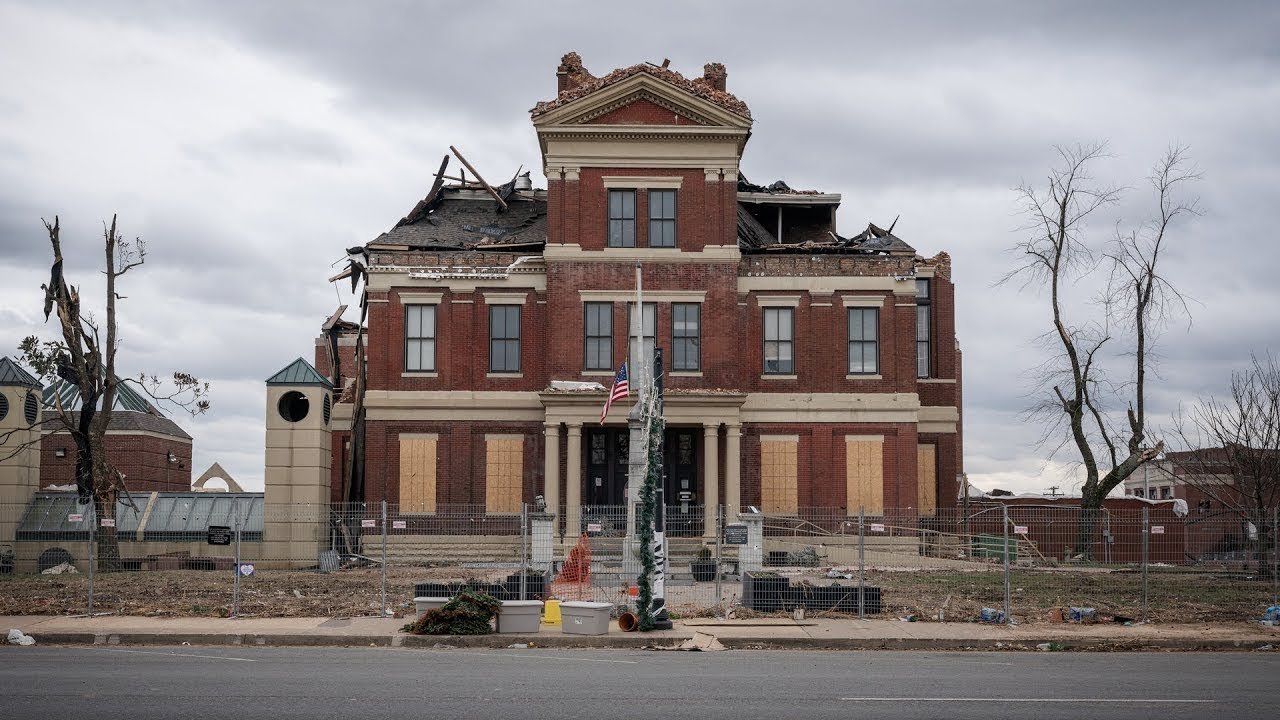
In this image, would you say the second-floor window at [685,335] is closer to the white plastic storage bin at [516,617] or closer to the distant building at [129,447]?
the white plastic storage bin at [516,617]

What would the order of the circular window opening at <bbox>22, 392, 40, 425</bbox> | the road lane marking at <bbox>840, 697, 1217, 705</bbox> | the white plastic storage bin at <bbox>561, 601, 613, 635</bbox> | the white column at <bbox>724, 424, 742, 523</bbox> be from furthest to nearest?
the white column at <bbox>724, 424, 742, 523</bbox> < the circular window opening at <bbox>22, 392, 40, 425</bbox> < the white plastic storage bin at <bbox>561, 601, 613, 635</bbox> < the road lane marking at <bbox>840, 697, 1217, 705</bbox>

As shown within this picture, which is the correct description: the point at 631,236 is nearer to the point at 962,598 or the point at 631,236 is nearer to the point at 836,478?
the point at 836,478

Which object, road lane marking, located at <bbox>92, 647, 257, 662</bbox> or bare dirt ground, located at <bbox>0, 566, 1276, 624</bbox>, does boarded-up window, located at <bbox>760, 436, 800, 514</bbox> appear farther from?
road lane marking, located at <bbox>92, 647, 257, 662</bbox>

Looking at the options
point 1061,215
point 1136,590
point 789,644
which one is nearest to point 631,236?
point 1061,215

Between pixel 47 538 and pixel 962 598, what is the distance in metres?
24.0

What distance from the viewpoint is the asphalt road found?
12461 mm

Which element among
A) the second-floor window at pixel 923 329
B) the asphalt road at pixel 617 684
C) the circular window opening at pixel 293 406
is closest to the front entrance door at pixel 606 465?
the circular window opening at pixel 293 406

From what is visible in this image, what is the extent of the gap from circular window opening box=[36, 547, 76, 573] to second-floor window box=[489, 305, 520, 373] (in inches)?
524

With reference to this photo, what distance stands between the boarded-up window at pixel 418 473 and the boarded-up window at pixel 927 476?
52.3ft

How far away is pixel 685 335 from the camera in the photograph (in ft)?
126

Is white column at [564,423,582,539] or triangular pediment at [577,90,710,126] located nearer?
white column at [564,423,582,539]

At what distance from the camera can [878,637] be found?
65.7ft

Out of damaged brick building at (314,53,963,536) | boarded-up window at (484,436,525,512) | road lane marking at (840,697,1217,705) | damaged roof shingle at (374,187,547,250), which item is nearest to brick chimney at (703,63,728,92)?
damaged brick building at (314,53,963,536)

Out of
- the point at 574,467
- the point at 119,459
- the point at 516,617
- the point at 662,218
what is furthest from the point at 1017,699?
the point at 119,459
